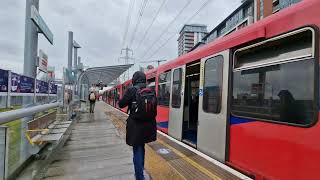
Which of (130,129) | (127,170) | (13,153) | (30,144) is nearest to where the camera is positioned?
(130,129)

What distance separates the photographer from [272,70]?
147 inches

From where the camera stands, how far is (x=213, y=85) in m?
5.36

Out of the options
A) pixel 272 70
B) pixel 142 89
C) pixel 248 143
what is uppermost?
pixel 272 70

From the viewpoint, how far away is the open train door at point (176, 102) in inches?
297

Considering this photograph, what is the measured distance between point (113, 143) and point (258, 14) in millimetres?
41964

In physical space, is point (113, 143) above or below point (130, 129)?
below

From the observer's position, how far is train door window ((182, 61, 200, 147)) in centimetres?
744

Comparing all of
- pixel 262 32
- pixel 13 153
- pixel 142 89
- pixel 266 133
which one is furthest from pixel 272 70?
pixel 13 153

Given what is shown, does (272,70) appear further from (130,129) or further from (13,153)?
(13,153)

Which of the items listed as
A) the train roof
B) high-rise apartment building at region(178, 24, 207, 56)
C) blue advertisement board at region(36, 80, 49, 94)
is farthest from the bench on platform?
high-rise apartment building at region(178, 24, 207, 56)

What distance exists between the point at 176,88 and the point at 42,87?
3.38m

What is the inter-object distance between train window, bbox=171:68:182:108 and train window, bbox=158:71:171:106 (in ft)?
1.44

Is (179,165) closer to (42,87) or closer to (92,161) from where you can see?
(92,161)

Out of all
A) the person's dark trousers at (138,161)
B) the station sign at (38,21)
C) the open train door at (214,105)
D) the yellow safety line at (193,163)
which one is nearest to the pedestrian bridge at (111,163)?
the yellow safety line at (193,163)
